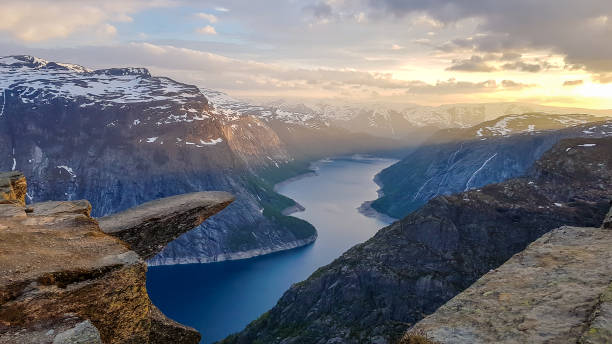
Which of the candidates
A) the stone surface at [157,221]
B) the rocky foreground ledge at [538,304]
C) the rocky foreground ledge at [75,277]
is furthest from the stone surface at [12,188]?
the rocky foreground ledge at [538,304]

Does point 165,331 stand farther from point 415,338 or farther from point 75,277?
point 415,338

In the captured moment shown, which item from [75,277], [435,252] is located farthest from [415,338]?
[435,252]

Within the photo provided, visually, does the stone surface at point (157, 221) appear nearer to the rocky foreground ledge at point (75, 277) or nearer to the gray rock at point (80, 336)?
the rocky foreground ledge at point (75, 277)

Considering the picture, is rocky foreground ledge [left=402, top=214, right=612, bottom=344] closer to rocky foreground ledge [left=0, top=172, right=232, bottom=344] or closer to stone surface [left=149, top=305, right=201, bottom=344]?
rocky foreground ledge [left=0, top=172, right=232, bottom=344]

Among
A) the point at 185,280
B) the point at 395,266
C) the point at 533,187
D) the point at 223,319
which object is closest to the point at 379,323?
the point at 395,266

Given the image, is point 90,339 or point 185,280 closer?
point 90,339

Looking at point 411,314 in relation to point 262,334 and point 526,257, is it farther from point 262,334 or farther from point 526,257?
point 526,257
